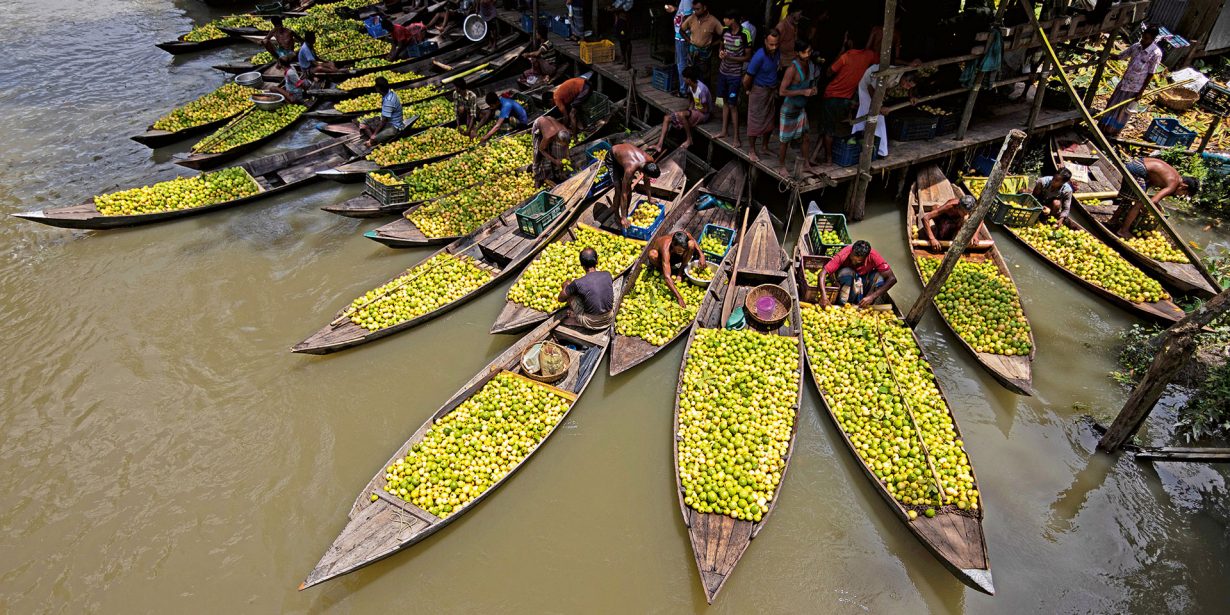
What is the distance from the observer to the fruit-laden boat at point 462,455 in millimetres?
5328

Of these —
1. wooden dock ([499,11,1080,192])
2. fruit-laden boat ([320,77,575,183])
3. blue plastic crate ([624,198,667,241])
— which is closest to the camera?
blue plastic crate ([624,198,667,241])

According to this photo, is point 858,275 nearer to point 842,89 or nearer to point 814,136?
point 842,89

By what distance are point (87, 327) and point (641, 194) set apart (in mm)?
8825

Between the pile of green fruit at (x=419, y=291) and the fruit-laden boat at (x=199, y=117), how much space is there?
8.26 metres

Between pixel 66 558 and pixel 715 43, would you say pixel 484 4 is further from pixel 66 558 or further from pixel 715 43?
pixel 66 558

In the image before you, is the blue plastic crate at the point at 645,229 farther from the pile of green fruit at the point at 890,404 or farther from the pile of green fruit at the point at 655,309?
the pile of green fruit at the point at 890,404

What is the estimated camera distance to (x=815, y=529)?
19.7ft

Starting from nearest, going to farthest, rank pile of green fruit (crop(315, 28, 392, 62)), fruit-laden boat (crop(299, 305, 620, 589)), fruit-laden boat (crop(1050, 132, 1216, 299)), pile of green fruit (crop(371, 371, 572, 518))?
fruit-laden boat (crop(299, 305, 620, 589)) < pile of green fruit (crop(371, 371, 572, 518)) < fruit-laden boat (crop(1050, 132, 1216, 299)) < pile of green fruit (crop(315, 28, 392, 62))

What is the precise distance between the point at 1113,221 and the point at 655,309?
26.7 feet

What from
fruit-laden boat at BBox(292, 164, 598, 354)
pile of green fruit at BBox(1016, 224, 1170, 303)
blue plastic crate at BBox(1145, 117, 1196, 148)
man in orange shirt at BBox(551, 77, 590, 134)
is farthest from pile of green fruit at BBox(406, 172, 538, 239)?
blue plastic crate at BBox(1145, 117, 1196, 148)

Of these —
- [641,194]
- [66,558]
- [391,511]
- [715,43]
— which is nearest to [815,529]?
[391,511]

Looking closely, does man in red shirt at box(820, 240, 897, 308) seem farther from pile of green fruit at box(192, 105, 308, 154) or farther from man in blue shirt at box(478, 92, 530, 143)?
pile of green fruit at box(192, 105, 308, 154)

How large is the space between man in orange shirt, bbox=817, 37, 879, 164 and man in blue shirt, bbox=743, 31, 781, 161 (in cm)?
93

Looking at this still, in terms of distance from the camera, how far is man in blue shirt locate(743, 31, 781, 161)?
9.20m
